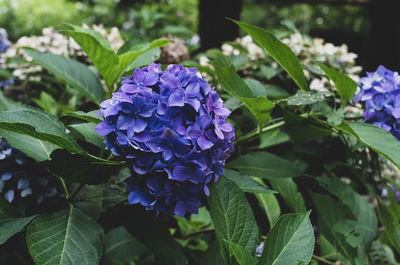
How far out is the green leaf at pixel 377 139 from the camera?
0.83 metres

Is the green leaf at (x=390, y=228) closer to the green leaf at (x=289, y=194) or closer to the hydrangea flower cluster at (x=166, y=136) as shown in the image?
the green leaf at (x=289, y=194)

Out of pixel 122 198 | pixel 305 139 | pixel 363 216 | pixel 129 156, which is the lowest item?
pixel 363 216

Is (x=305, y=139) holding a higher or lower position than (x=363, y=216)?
higher

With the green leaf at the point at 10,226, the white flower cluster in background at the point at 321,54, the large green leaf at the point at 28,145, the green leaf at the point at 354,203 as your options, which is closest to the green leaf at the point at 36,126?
the large green leaf at the point at 28,145

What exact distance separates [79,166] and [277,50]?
589mm

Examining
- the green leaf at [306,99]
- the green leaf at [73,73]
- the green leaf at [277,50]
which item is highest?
the green leaf at [277,50]

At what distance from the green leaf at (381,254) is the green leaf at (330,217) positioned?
180mm

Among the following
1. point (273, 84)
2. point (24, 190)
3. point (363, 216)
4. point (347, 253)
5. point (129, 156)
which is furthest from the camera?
point (273, 84)

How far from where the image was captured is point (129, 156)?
2.23ft

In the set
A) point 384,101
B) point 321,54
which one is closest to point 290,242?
point 384,101

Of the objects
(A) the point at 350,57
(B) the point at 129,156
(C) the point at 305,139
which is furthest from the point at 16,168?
(A) the point at 350,57

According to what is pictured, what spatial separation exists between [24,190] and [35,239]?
0.20 m

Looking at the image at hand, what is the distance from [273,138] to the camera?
1.32m

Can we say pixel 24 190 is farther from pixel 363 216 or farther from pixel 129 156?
pixel 363 216
